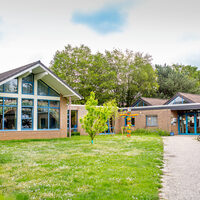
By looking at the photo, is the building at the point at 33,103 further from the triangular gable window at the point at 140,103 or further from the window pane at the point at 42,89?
the triangular gable window at the point at 140,103

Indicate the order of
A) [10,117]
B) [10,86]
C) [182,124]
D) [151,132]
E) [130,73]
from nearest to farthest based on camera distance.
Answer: [10,117] → [10,86] → [151,132] → [182,124] → [130,73]

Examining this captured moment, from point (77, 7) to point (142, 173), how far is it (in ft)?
31.1

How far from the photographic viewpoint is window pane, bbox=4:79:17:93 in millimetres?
16469

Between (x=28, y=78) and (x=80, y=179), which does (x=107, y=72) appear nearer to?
Answer: (x=28, y=78)

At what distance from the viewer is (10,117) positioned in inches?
650

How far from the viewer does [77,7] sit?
500 inches

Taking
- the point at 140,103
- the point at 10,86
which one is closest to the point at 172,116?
the point at 140,103

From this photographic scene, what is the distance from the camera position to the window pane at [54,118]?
61.9ft

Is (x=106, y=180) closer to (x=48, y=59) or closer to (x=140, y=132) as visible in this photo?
→ (x=140, y=132)

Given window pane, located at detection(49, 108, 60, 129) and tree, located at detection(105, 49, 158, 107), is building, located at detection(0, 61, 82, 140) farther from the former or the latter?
tree, located at detection(105, 49, 158, 107)

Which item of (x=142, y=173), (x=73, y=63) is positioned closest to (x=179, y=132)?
(x=73, y=63)

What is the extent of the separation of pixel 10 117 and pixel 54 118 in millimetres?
3635

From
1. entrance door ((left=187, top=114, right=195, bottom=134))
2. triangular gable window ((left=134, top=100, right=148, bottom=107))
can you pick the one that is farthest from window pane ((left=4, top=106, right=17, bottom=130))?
entrance door ((left=187, top=114, right=195, bottom=134))

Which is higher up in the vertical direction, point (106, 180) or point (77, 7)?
point (77, 7)
